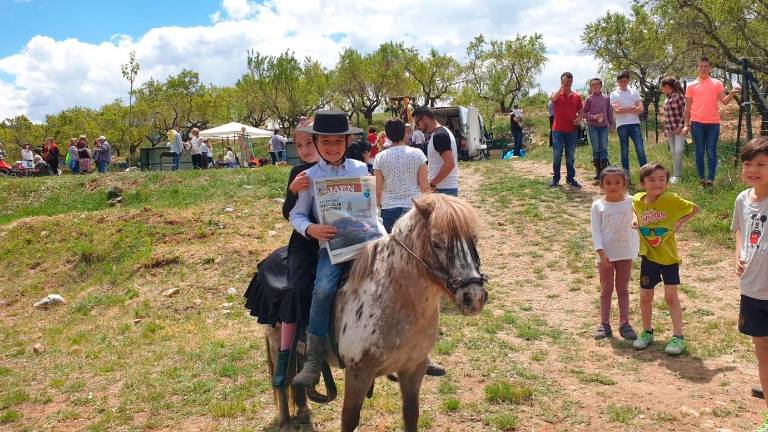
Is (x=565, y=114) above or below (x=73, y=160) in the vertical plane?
above

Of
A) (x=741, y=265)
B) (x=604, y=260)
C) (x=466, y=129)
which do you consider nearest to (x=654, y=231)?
(x=604, y=260)

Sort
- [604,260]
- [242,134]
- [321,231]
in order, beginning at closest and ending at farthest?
[321,231], [604,260], [242,134]

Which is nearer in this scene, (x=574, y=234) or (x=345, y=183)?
(x=345, y=183)

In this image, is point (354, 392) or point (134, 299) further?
point (134, 299)

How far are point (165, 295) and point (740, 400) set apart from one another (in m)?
8.54

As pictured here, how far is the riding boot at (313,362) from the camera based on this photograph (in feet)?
12.5

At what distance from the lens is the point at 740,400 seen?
4.71m

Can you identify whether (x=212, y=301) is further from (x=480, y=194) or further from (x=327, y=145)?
(x=480, y=194)

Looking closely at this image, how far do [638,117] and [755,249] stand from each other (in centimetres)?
884

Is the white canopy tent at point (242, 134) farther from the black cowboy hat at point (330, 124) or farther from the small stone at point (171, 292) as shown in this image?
the black cowboy hat at point (330, 124)

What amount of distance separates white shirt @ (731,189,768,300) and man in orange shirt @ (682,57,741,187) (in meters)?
7.41

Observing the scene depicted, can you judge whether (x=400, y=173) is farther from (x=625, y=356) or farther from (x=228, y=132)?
(x=228, y=132)

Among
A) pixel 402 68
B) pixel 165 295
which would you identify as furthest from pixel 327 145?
pixel 402 68

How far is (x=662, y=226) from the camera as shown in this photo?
18.9 ft
